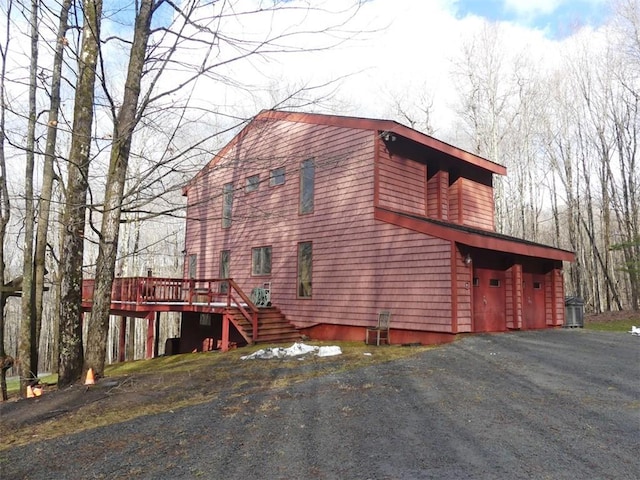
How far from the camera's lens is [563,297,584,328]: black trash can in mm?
14156

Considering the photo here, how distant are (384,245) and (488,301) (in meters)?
3.11

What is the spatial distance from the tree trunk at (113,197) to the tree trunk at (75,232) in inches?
11.7

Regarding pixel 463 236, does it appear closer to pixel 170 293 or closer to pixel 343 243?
pixel 343 243

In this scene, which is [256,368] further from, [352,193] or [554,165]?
[554,165]

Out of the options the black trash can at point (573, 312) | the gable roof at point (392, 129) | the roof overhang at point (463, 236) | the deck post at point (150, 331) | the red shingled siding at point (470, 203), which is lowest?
the deck post at point (150, 331)

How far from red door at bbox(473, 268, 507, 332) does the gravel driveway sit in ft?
14.1

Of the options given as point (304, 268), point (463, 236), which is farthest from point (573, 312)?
point (304, 268)

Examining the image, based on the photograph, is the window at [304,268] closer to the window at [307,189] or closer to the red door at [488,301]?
the window at [307,189]

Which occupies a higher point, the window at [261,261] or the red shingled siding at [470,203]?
the red shingled siding at [470,203]

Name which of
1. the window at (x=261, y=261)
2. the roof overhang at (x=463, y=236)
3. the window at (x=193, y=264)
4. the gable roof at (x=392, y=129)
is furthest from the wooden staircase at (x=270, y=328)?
the window at (x=193, y=264)

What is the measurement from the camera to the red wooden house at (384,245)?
35.0 feet

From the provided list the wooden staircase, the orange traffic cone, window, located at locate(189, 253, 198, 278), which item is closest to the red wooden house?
the wooden staircase

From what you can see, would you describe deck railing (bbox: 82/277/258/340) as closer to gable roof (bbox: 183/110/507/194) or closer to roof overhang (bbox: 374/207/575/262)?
gable roof (bbox: 183/110/507/194)

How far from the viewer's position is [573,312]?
14258 mm
